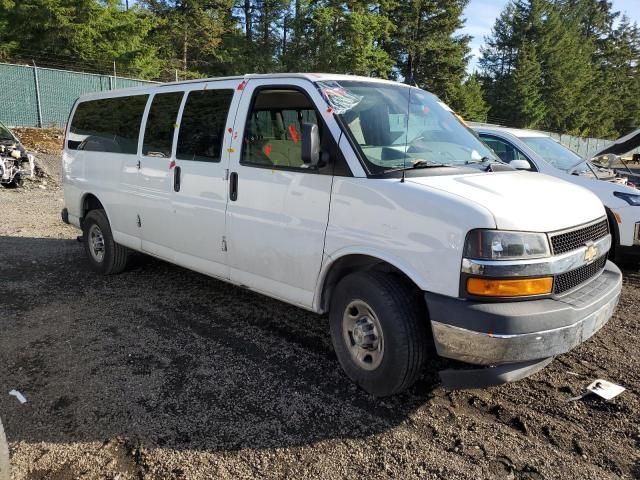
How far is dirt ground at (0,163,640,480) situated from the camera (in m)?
2.82

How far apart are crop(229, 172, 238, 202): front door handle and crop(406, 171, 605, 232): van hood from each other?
5.04 feet

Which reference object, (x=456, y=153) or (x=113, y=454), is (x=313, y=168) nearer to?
(x=456, y=153)

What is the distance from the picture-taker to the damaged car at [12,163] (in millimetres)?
12477

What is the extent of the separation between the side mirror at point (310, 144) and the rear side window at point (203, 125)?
1166 mm

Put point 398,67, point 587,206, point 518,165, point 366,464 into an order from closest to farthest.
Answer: point 366,464, point 587,206, point 518,165, point 398,67

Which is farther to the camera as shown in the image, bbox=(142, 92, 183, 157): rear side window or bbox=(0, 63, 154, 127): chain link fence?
bbox=(0, 63, 154, 127): chain link fence

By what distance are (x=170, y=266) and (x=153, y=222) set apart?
1.56 meters

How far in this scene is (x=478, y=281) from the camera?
2848 mm

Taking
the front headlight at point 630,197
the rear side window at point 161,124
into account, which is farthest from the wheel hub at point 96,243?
the front headlight at point 630,197

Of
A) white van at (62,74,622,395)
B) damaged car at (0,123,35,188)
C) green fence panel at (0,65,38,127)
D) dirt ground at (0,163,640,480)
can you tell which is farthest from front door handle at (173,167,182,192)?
green fence panel at (0,65,38,127)

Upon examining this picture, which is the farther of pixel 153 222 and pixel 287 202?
pixel 153 222

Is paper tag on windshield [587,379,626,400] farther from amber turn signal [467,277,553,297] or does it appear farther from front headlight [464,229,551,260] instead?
front headlight [464,229,551,260]

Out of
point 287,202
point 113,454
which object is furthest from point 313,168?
point 113,454

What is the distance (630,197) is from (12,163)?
12971mm
